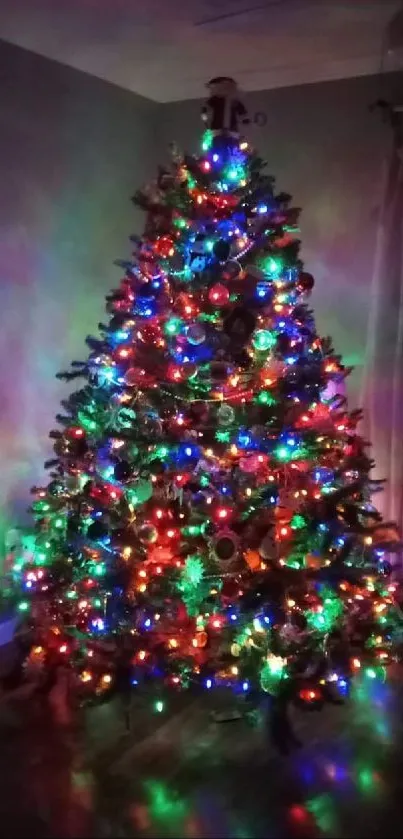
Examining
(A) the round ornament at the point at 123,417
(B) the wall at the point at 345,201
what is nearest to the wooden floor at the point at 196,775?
(A) the round ornament at the point at 123,417

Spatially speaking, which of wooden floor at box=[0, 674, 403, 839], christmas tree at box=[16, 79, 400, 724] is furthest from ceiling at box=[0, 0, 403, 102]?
wooden floor at box=[0, 674, 403, 839]

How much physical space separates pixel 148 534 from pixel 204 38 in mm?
1847

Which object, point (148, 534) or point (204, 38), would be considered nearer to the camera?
point (148, 534)

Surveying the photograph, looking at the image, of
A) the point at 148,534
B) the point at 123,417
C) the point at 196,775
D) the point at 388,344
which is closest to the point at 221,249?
the point at 123,417

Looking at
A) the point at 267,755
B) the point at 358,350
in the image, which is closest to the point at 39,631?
the point at 267,755

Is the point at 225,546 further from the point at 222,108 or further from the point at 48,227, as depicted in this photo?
the point at 48,227

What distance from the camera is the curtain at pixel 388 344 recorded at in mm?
3006

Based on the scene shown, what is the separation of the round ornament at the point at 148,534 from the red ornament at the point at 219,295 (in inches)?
26.4

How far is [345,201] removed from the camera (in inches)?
126

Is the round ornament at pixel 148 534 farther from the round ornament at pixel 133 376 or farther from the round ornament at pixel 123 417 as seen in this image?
the round ornament at pixel 133 376

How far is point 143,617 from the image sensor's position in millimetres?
2287

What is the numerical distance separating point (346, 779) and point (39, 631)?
105 centimetres

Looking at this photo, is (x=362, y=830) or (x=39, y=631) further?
(x=39, y=631)

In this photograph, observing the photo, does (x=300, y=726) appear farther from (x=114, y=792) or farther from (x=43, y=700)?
(x=43, y=700)
